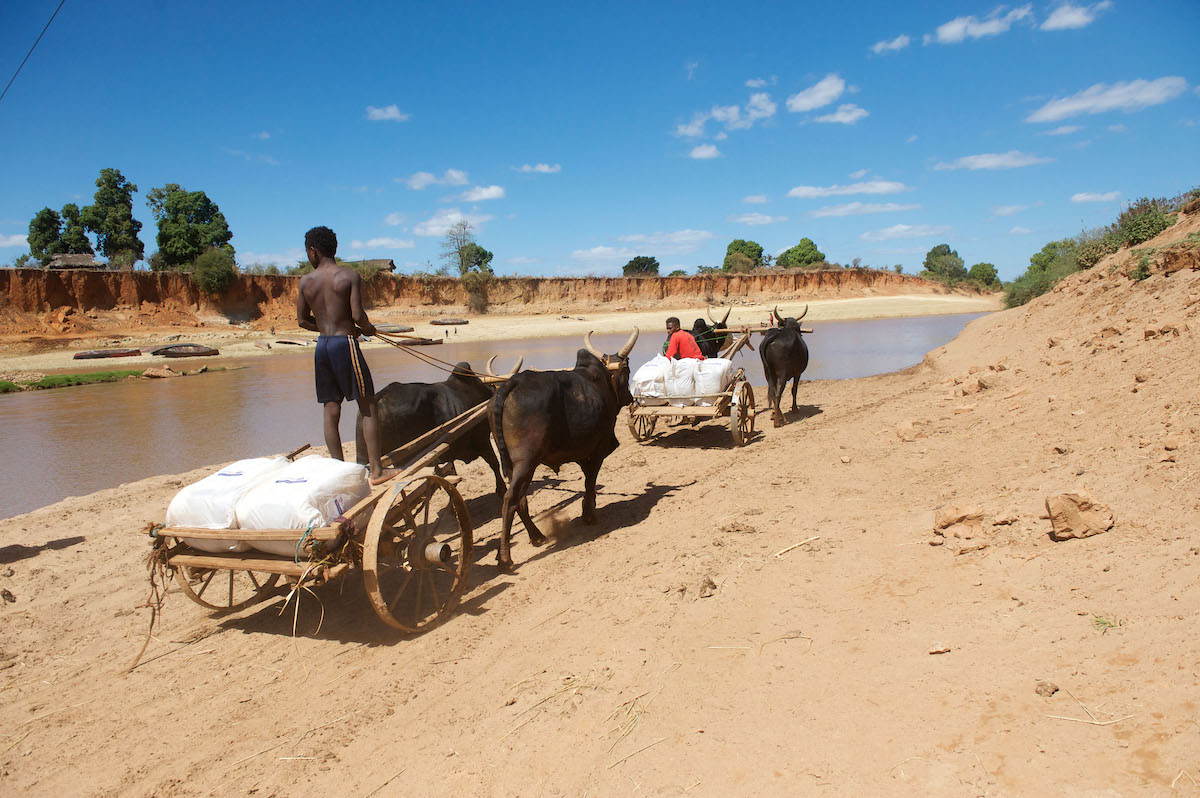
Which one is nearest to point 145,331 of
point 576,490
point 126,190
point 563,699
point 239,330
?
point 239,330

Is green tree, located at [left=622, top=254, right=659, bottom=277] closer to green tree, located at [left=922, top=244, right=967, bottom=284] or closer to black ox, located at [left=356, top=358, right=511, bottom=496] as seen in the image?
green tree, located at [left=922, top=244, right=967, bottom=284]

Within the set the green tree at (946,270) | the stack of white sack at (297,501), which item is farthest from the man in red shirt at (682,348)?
the green tree at (946,270)

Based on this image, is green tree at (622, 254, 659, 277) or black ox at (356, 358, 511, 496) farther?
green tree at (622, 254, 659, 277)

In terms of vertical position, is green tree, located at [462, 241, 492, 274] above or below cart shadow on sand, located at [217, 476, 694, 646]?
above

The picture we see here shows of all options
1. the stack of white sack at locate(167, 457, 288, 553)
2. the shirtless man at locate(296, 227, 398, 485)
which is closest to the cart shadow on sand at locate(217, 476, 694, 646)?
the stack of white sack at locate(167, 457, 288, 553)

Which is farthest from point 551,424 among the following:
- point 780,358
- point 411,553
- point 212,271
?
point 212,271

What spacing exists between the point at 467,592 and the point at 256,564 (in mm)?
1629

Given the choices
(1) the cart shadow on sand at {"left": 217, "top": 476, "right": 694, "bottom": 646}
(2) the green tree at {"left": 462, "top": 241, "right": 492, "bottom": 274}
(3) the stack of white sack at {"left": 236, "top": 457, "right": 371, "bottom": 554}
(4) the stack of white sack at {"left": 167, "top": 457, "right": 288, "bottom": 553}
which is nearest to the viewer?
(3) the stack of white sack at {"left": 236, "top": 457, "right": 371, "bottom": 554}

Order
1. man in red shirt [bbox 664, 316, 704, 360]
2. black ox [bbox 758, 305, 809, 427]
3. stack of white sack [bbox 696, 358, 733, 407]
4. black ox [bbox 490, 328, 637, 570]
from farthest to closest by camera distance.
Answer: black ox [bbox 758, 305, 809, 427]
man in red shirt [bbox 664, 316, 704, 360]
stack of white sack [bbox 696, 358, 733, 407]
black ox [bbox 490, 328, 637, 570]

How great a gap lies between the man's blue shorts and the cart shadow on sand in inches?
52.8

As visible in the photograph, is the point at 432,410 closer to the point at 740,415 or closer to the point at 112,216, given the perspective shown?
the point at 740,415

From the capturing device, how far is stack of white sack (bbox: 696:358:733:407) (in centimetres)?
888

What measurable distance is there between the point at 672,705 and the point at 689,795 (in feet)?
1.86

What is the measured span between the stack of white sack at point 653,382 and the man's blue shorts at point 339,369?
478cm
